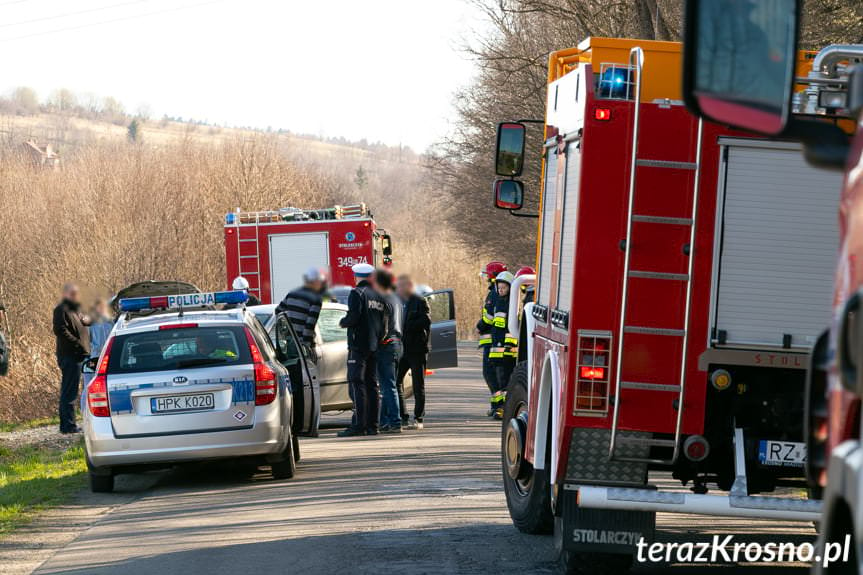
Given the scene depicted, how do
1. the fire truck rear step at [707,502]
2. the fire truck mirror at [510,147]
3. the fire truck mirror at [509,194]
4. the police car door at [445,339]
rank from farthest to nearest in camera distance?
the police car door at [445,339] < the fire truck mirror at [509,194] < the fire truck mirror at [510,147] < the fire truck rear step at [707,502]

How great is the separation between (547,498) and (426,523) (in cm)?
110

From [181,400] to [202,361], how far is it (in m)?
0.41

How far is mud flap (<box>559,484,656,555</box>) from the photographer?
7320 millimetres

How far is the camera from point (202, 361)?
11805mm

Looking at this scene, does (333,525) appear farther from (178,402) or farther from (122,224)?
(122,224)

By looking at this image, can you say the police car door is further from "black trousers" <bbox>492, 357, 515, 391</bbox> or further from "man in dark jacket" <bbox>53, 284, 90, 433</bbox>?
"man in dark jacket" <bbox>53, 284, 90, 433</bbox>

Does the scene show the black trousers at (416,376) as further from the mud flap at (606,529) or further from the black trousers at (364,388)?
the mud flap at (606,529)

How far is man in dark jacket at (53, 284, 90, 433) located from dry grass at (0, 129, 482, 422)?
6535 mm

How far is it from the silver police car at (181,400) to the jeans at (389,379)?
181 inches

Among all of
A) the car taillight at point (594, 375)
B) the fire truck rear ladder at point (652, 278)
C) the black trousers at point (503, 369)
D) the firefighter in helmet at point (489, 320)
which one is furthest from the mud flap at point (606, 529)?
the firefighter in helmet at point (489, 320)

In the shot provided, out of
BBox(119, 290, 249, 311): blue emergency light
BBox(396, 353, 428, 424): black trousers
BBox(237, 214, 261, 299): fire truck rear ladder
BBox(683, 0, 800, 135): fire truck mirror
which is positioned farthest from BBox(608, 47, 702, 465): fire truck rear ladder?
BBox(237, 214, 261, 299): fire truck rear ladder

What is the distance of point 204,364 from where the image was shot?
11797mm

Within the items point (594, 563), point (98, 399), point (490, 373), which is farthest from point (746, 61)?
point (490, 373)

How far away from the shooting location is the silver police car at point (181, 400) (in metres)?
11.5
